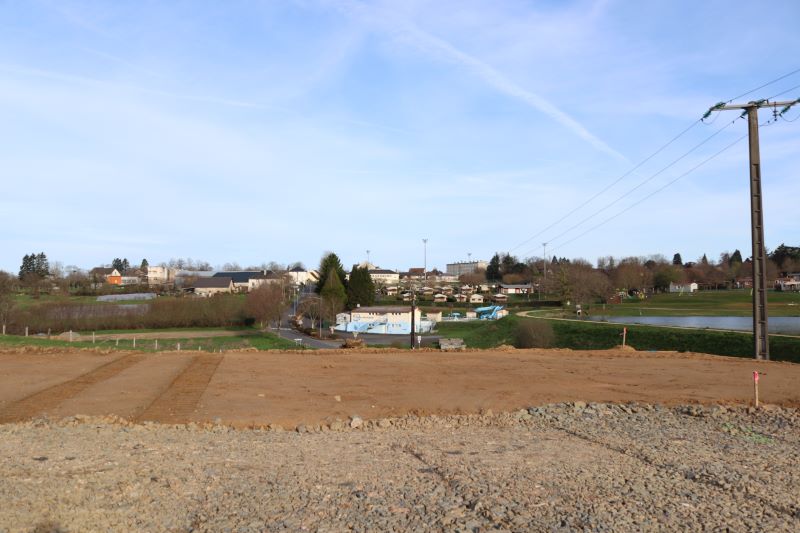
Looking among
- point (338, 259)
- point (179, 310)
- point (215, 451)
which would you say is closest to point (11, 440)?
point (215, 451)

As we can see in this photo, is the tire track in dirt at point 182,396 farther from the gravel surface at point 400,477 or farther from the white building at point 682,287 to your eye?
the white building at point 682,287

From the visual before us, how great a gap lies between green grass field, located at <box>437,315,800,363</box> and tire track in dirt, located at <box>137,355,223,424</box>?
27808 mm

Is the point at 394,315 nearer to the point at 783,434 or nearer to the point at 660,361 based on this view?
the point at 660,361

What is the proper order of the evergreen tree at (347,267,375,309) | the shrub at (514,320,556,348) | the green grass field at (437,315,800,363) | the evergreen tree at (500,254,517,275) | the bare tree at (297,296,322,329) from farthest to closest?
the evergreen tree at (500,254,517,275) < the evergreen tree at (347,267,375,309) < the bare tree at (297,296,322,329) < the shrub at (514,320,556,348) < the green grass field at (437,315,800,363)

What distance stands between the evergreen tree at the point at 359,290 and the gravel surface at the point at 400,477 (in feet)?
253

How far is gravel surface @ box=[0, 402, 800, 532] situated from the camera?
25.0 feet

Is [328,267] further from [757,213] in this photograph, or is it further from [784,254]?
[784,254]

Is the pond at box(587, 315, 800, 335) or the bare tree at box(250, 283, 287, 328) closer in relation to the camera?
the pond at box(587, 315, 800, 335)

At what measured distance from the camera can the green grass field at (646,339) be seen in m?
33.9

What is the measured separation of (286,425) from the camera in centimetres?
1491

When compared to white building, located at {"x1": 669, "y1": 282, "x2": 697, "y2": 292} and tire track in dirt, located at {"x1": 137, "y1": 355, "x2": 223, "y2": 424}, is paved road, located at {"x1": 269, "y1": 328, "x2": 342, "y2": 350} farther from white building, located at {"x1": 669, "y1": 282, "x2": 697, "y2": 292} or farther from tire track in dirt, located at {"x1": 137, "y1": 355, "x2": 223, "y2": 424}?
white building, located at {"x1": 669, "y1": 282, "x2": 697, "y2": 292}

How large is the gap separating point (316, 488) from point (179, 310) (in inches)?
2893

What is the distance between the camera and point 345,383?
2031cm

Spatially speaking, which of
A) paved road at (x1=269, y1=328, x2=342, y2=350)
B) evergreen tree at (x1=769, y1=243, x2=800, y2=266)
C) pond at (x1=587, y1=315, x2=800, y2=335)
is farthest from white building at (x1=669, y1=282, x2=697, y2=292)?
paved road at (x1=269, y1=328, x2=342, y2=350)
